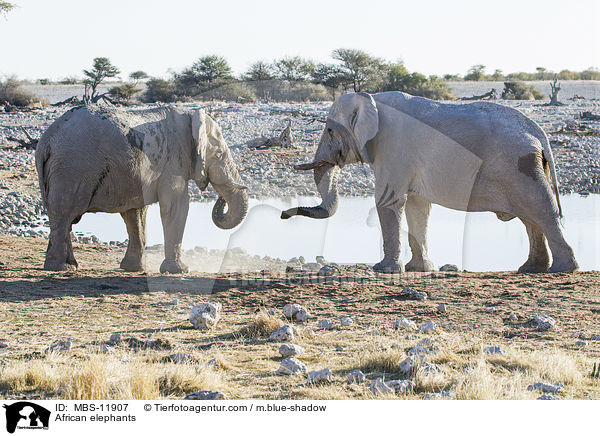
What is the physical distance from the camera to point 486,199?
28.8ft

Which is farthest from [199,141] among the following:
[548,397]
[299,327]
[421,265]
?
[548,397]

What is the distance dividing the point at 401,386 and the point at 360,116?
190 inches

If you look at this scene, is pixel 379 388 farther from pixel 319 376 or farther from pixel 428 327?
pixel 428 327

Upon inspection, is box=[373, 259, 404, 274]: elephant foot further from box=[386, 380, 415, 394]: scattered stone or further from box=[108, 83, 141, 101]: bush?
box=[108, 83, 141, 101]: bush

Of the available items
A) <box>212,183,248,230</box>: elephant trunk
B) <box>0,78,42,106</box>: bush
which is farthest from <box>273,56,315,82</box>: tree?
<box>212,183,248,230</box>: elephant trunk

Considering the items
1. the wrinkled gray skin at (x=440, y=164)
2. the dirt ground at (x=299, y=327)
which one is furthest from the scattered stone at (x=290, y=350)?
the wrinkled gray skin at (x=440, y=164)

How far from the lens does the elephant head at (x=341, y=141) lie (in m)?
9.09

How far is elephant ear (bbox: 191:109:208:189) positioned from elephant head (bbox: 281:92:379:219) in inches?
44.4

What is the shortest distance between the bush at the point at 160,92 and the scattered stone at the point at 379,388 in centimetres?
3171

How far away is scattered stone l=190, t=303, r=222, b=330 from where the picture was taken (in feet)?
21.3

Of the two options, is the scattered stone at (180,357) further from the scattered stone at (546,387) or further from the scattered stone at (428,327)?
the scattered stone at (546,387)

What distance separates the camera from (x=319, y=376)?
5.02 m

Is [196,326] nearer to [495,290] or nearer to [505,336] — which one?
[505,336]
